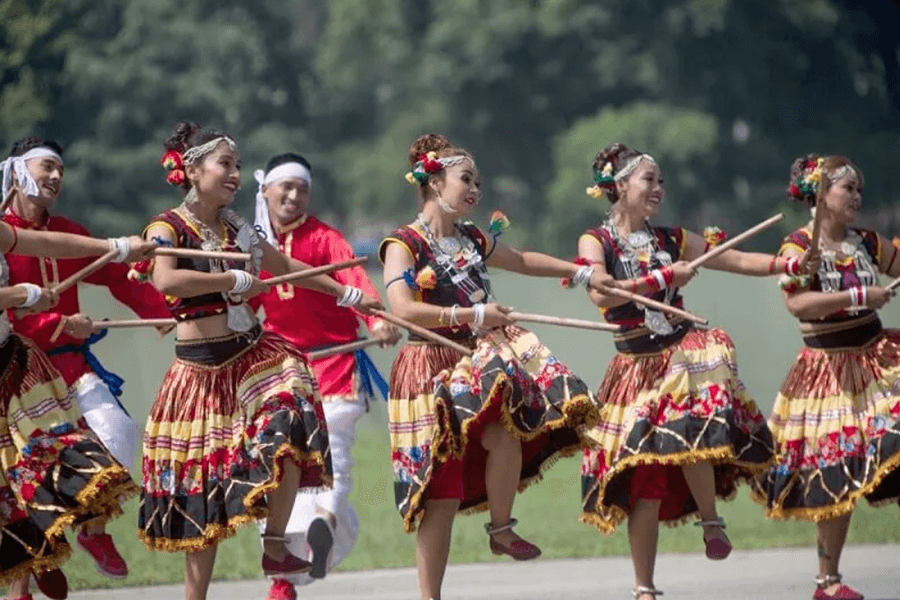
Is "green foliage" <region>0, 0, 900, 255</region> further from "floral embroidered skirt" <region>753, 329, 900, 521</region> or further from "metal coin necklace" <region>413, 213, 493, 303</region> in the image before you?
"metal coin necklace" <region>413, 213, 493, 303</region>

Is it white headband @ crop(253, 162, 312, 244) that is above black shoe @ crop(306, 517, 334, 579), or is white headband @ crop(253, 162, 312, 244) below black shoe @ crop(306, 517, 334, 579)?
above

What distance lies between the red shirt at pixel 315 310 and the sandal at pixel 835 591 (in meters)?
2.12

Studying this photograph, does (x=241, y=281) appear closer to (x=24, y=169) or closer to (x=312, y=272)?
(x=312, y=272)

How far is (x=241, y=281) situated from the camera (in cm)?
721

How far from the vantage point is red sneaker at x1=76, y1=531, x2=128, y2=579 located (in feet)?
26.6

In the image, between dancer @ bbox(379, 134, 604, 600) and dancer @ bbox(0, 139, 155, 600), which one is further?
dancer @ bbox(379, 134, 604, 600)

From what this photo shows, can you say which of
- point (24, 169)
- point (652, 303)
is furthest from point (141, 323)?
point (652, 303)

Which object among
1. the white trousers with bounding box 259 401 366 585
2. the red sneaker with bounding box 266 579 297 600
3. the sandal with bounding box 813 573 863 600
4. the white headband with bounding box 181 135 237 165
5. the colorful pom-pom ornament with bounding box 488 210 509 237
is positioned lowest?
the red sneaker with bounding box 266 579 297 600

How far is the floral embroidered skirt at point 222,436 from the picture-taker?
720cm

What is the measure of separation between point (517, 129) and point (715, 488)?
75.8ft

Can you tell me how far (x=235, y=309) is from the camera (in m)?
7.35

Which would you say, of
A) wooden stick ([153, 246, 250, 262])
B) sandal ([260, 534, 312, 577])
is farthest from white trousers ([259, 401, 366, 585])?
wooden stick ([153, 246, 250, 262])

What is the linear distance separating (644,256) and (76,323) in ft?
7.27

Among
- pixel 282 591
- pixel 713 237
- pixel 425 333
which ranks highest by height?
pixel 713 237
